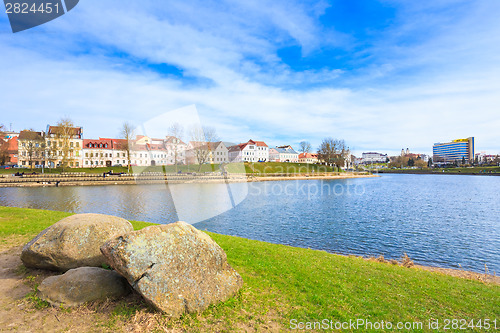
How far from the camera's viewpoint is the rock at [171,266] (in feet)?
18.7

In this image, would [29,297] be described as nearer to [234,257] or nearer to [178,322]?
[178,322]

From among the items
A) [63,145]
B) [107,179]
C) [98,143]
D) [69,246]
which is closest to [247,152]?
[98,143]

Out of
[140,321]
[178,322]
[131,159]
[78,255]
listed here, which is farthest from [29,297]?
[131,159]

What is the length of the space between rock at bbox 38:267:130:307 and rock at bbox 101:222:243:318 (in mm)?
1085

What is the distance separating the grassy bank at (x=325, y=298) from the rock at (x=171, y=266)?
33 cm

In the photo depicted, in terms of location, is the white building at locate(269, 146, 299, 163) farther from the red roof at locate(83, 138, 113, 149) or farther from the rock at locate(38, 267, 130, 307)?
the rock at locate(38, 267, 130, 307)

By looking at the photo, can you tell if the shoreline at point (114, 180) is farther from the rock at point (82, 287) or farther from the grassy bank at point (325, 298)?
the rock at point (82, 287)

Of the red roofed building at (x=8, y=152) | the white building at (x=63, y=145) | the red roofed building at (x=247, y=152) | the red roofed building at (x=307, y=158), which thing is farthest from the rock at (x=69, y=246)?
the red roofed building at (x=307, y=158)

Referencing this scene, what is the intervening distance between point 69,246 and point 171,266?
3.84 m

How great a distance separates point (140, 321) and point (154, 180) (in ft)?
248

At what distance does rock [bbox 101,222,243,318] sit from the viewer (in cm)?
571

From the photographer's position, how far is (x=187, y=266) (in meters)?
6.35

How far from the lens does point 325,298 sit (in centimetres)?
748

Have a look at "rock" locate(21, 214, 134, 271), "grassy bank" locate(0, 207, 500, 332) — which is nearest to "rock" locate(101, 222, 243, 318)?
"grassy bank" locate(0, 207, 500, 332)
